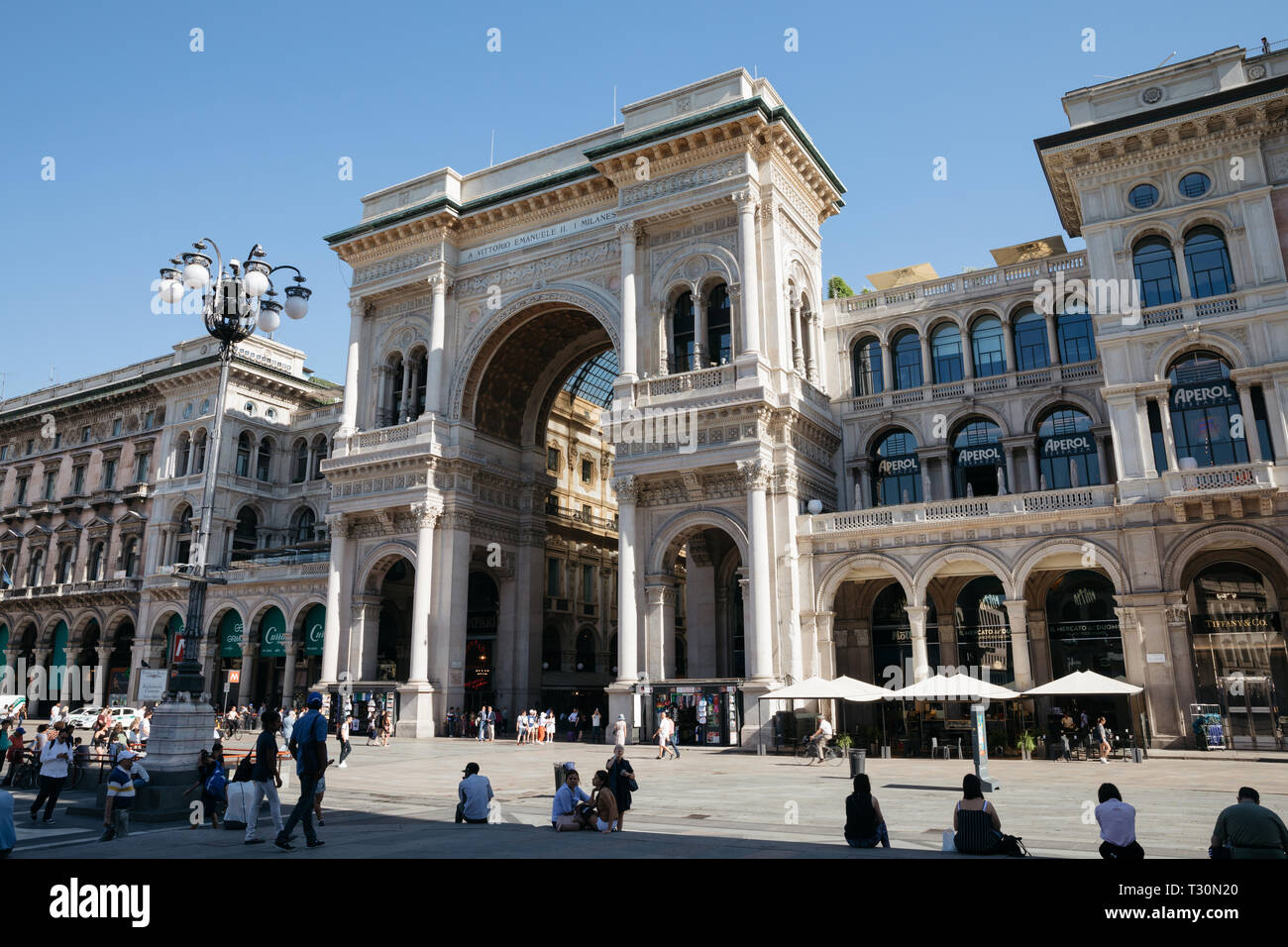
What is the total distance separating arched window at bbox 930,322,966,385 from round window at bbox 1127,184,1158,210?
7972mm

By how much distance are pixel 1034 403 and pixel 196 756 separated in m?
30.8

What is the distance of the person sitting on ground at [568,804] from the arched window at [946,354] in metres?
29.3

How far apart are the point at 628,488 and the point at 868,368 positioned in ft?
40.0

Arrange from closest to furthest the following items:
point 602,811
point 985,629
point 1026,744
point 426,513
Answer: point 602,811
point 1026,744
point 985,629
point 426,513

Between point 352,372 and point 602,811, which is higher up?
point 352,372

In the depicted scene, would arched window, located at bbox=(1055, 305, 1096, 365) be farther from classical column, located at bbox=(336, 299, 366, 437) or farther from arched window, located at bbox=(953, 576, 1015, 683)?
classical column, located at bbox=(336, 299, 366, 437)

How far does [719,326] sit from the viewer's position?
36.5 metres

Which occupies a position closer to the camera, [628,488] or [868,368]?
[628,488]

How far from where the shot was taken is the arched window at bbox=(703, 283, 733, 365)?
36.5m

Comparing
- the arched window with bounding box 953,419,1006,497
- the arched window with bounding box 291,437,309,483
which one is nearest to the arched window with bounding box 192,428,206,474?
the arched window with bounding box 291,437,309,483

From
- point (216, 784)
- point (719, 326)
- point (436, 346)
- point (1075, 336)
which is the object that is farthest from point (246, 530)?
point (1075, 336)

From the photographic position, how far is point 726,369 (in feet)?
111

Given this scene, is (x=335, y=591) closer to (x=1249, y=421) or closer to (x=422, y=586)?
(x=422, y=586)
